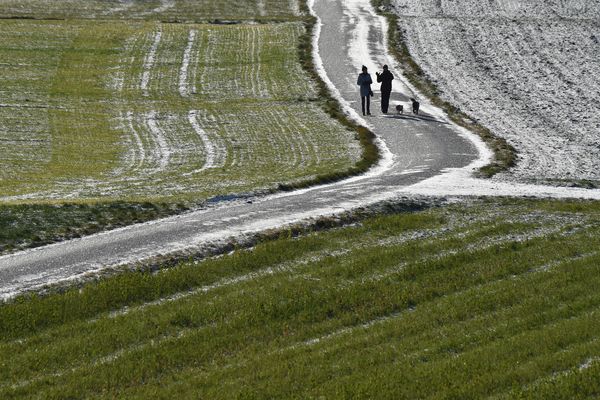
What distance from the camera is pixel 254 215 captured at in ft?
80.6

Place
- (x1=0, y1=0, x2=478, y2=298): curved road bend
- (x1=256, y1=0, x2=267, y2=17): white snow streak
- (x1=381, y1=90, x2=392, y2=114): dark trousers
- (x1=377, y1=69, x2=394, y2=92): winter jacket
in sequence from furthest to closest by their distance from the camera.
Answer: (x1=256, y1=0, x2=267, y2=17): white snow streak, (x1=381, y1=90, x2=392, y2=114): dark trousers, (x1=377, y1=69, x2=394, y2=92): winter jacket, (x1=0, y1=0, x2=478, y2=298): curved road bend

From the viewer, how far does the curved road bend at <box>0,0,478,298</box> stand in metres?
19.7

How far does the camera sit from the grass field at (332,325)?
14812 millimetres

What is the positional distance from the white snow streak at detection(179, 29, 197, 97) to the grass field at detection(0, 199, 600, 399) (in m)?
33.7

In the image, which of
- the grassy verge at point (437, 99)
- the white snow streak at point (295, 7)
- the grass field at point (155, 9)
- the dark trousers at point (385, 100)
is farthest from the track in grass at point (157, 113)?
the white snow streak at point (295, 7)

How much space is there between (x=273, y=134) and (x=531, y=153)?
1114cm

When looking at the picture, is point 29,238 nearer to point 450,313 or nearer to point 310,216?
point 310,216

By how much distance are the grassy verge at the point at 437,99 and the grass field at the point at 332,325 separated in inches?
485

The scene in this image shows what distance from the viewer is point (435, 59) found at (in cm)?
6347

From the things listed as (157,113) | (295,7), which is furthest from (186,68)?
(295,7)

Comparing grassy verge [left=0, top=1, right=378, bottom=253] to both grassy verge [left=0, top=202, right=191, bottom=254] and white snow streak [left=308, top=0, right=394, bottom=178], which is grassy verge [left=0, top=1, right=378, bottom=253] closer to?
grassy verge [left=0, top=202, right=191, bottom=254]

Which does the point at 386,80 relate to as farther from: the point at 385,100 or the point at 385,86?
the point at 385,100

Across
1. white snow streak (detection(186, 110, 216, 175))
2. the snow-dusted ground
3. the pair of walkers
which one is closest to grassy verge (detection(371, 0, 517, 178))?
the snow-dusted ground

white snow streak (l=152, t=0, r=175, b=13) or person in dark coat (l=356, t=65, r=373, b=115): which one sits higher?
white snow streak (l=152, t=0, r=175, b=13)
